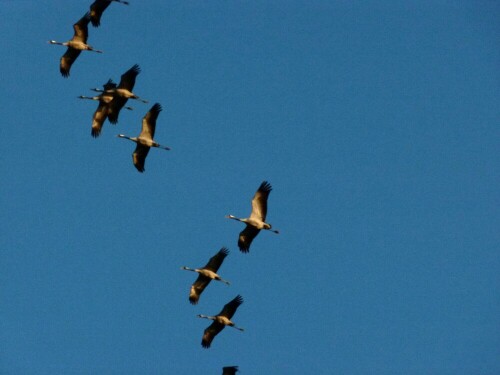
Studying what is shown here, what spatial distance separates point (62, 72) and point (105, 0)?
4290 millimetres

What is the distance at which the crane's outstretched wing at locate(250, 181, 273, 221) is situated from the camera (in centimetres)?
5256

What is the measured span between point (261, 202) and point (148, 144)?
18.7ft

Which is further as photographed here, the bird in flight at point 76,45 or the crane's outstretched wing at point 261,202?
the bird in flight at point 76,45

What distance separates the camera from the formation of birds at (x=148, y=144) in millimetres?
53000

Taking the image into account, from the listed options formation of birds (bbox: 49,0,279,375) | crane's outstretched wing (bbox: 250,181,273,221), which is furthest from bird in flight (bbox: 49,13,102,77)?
crane's outstretched wing (bbox: 250,181,273,221)

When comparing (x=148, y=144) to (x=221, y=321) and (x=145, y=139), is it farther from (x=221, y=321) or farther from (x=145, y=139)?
(x=221, y=321)

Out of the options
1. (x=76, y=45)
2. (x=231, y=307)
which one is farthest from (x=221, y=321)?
(x=76, y=45)

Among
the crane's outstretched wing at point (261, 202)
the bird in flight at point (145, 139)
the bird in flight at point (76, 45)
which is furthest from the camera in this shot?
the bird in flight at point (76, 45)

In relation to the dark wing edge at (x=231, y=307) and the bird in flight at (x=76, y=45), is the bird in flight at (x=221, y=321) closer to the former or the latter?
the dark wing edge at (x=231, y=307)

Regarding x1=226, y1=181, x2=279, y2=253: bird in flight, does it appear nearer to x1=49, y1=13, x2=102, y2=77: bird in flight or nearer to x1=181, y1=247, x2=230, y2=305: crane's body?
x1=181, y1=247, x2=230, y2=305: crane's body

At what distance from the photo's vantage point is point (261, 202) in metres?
52.8

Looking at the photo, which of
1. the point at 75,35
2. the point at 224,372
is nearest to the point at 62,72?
the point at 75,35

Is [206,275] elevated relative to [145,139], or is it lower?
lower

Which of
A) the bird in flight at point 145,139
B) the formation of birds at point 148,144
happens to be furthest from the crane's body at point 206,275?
the bird in flight at point 145,139
